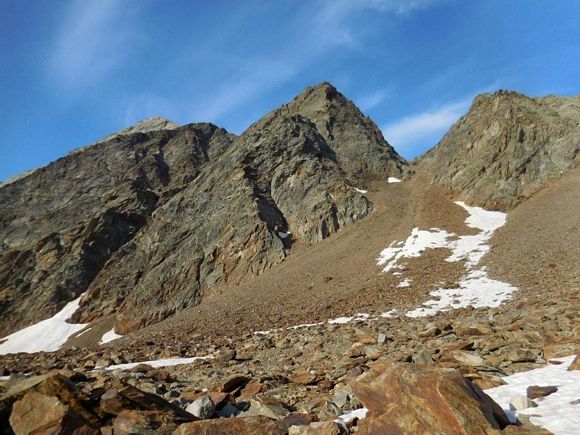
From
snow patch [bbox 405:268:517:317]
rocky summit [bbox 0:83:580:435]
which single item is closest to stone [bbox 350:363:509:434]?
rocky summit [bbox 0:83:580:435]

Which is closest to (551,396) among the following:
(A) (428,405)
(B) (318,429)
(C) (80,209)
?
(A) (428,405)

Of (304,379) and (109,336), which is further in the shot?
(109,336)

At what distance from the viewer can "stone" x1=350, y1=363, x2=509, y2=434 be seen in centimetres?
545

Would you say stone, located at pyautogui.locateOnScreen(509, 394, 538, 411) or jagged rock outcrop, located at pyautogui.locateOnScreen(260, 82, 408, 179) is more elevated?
jagged rock outcrop, located at pyautogui.locateOnScreen(260, 82, 408, 179)

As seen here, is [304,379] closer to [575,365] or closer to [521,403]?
[521,403]

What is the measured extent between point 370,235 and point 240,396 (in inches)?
1430

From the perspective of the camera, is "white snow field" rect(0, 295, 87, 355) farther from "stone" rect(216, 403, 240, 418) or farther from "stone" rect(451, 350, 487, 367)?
"stone" rect(451, 350, 487, 367)

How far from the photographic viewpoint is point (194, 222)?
2313 inches

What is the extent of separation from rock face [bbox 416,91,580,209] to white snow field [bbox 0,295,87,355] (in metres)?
57.9

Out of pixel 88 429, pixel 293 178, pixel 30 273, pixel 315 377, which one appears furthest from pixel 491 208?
pixel 30 273

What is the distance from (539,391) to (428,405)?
2724mm

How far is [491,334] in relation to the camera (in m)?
11.6

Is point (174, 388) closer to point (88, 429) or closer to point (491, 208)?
point (88, 429)

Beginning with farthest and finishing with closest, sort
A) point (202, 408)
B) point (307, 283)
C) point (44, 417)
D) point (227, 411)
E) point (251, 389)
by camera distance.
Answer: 1. point (307, 283)
2. point (251, 389)
3. point (227, 411)
4. point (202, 408)
5. point (44, 417)
